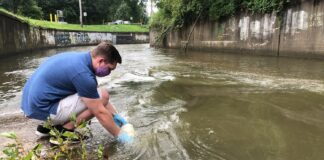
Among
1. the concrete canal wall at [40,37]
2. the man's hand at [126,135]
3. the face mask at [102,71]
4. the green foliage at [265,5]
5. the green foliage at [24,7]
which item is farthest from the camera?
the green foliage at [24,7]

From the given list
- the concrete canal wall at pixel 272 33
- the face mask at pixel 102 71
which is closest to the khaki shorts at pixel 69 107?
the face mask at pixel 102 71

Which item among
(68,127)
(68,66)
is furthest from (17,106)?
(68,66)

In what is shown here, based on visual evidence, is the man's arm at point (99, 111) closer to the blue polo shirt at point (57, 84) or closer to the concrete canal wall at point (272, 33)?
the blue polo shirt at point (57, 84)

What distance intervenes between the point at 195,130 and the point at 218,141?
1.37ft

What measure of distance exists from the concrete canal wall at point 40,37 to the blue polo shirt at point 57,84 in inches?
493

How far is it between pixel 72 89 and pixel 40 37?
22.6 m

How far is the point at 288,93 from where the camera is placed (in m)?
5.50

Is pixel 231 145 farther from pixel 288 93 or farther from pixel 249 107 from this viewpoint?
pixel 288 93

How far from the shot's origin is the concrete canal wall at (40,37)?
1502 centimetres

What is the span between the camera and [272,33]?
39.8ft

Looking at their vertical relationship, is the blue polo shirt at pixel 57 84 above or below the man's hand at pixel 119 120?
above

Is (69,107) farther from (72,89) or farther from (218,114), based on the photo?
(218,114)

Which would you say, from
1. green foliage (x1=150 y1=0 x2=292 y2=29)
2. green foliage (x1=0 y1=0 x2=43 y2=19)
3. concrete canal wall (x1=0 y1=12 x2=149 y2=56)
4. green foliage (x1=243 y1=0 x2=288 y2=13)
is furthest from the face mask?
green foliage (x1=0 y1=0 x2=43 y2=19)

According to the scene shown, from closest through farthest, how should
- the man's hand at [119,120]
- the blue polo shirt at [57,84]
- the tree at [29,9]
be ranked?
the blue polo shirt at [57,84] < the man's hand at [119,120] < the tree at [29,9]
